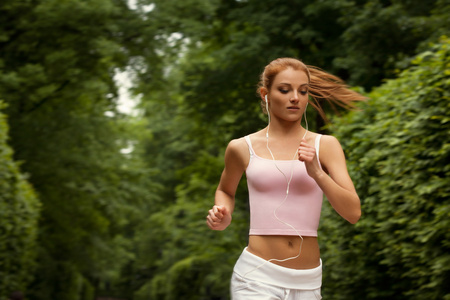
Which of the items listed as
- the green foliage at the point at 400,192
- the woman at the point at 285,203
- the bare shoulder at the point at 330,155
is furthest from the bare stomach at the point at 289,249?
the green foliage at the point at 400,192

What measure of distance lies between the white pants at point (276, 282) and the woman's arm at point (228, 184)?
26 cm

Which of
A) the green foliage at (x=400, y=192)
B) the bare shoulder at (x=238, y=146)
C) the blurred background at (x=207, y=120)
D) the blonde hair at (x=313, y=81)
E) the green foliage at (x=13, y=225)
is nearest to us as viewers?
the blonde hair at (x=313, y=81)

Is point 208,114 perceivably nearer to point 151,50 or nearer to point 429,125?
point 151,50

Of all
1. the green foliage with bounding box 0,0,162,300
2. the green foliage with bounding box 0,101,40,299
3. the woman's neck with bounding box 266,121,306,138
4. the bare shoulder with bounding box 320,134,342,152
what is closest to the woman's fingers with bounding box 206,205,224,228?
Answer: the woman's neck with bounding box 266,121,306,138

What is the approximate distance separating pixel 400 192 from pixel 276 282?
3.64 metres

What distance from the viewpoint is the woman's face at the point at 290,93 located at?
3.58m

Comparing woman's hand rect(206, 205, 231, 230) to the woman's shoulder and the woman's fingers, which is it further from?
the woman's shoulder

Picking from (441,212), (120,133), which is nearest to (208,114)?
(120,133)

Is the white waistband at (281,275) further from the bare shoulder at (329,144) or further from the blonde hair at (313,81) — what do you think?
the blonde hair at (313,81)

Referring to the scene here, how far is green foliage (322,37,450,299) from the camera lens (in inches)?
246

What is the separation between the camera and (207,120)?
19578 mm

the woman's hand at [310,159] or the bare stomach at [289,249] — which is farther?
the bare stomach at [289,249]

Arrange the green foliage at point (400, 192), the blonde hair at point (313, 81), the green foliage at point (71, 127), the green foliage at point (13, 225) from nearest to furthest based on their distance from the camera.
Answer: the blonde hair at point (313, 81) → the green foliage at point (400, 192) → the green foliage at point (13, 225) → the green foliage at point (71, 127)

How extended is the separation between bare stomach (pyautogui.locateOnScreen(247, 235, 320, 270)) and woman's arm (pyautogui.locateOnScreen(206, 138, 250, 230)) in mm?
239
